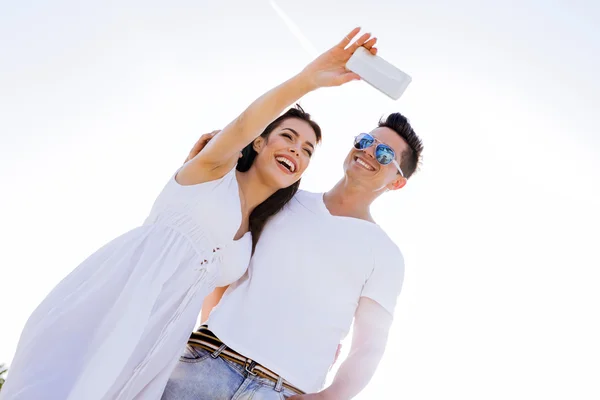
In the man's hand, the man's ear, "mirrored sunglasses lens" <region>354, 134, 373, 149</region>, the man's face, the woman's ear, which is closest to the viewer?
the man's hand

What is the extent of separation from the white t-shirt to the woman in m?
0.16

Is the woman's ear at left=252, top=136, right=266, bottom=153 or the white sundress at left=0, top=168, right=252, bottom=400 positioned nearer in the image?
the white sundress at left=0, top=168, right=252, bottom=400

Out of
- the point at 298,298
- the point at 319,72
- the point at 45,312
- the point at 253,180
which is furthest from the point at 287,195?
the point at 45,312

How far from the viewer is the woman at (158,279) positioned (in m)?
2.75

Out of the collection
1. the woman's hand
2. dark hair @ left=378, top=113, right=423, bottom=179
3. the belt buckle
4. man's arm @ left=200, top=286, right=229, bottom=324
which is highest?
dark hair @ left=378, top=113, right=423, bottom=179

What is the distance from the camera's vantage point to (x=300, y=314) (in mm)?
3572

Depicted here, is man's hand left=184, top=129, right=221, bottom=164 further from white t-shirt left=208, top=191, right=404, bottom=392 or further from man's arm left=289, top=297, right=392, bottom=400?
man's arm left=289, top=297, right=392, bottom=400

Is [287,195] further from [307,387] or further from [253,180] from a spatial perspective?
[307,387]

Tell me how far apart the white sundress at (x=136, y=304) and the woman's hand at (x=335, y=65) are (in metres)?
0.78

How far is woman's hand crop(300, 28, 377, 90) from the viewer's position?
3.16 m

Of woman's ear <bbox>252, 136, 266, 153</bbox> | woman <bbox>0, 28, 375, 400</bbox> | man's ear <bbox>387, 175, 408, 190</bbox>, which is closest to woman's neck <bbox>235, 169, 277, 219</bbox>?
woman <bbox>0, 28, 375, 400</bbox>

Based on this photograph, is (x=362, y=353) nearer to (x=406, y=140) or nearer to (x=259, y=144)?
(x=259, y=144)

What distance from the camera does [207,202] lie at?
11.0ft

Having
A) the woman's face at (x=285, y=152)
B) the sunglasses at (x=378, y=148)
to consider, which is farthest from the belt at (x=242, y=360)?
the sunglasses at (x=378, y=148)
